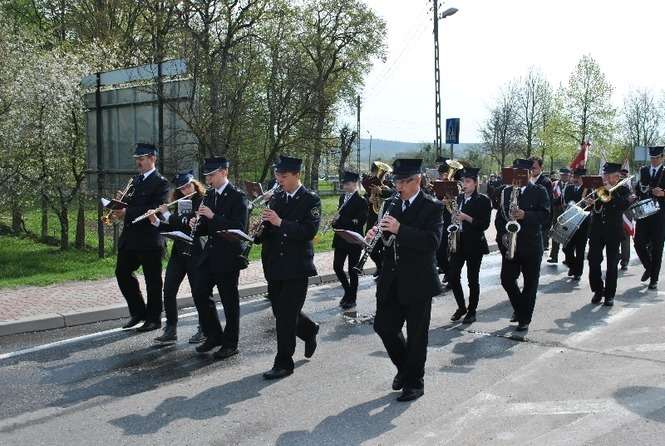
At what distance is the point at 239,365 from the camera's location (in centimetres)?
670

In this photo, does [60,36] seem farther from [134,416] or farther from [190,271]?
[134,416]

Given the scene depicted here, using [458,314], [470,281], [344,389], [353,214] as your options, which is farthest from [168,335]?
[470,281]

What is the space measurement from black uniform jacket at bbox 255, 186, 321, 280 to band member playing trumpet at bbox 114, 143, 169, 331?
6.95 feet

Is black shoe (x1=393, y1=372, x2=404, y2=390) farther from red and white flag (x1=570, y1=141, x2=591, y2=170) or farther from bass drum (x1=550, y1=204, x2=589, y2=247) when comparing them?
red and white flag (x1=570, y1=141, x2=591, y2=170)

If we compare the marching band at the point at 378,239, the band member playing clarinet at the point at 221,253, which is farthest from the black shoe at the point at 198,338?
the band member playing clarinet at the point at 221,253

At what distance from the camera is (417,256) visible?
18.4ft

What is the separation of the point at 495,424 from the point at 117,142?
1317cm

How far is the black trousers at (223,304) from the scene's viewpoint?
22.6ft

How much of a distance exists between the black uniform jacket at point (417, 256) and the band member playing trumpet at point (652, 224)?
6.50 m

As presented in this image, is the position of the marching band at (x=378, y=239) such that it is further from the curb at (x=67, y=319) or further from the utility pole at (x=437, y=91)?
the utility pole at (x=437, y=91)

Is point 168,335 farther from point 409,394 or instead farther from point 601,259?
point 601,259

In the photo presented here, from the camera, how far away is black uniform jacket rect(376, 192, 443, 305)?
5500 mm

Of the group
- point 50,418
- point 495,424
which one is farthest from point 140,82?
point 495,424

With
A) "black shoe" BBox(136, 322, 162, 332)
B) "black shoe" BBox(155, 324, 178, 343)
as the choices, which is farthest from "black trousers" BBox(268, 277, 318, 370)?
"black shoe" BBox(136, 322, 162, 332)
